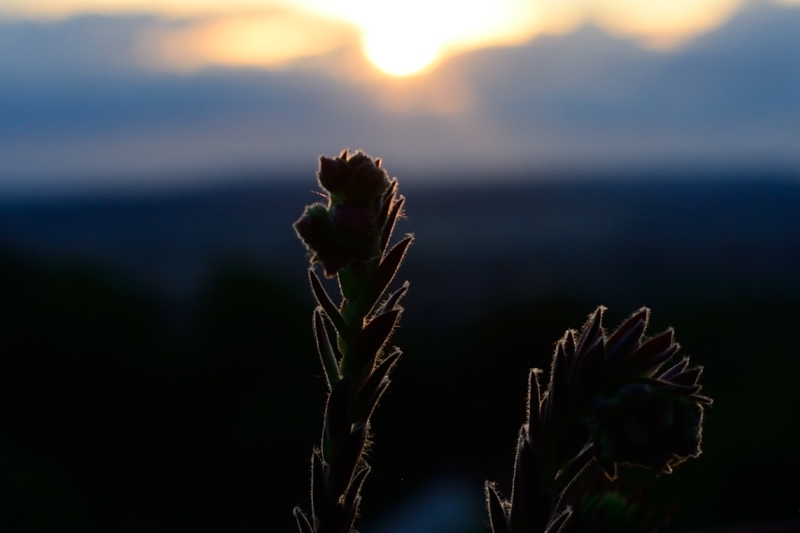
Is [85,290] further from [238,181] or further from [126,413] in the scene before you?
[238,181]

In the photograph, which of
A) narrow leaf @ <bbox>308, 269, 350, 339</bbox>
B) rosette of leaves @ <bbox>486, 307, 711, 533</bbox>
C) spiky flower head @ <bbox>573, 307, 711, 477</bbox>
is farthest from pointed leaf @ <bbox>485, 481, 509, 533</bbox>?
narrow leaf @ <bbox>308, 269, 350, 339</bbox>

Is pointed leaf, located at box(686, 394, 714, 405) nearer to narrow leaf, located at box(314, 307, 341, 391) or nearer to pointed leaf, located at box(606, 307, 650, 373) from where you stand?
pointed leaf, located at box(606, 307, 650, 373)

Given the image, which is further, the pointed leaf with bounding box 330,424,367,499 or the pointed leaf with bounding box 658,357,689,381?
the pointed leaf with bounding box 658,357,689,381

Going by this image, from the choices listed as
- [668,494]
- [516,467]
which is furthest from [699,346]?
[516,467]

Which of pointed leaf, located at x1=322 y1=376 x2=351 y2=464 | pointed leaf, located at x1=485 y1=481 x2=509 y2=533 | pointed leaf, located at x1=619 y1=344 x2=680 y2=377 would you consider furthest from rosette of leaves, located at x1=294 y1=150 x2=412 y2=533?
pointed leaf, located at x1=619 y1=344 x2=680 y2=377

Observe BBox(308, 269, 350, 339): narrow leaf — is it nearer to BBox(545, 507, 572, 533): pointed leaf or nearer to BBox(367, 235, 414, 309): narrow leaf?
BBox(367, 235, 414, 309): narrow leaf

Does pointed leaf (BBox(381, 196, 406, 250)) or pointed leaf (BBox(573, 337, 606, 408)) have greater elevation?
pointed leaf (BBox(381, 196, 406, 250))

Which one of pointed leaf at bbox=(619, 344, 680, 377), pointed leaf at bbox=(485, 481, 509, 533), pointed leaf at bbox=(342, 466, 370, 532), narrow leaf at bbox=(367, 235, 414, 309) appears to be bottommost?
pointed leaf at bbox=(485, 481, 509, 533)
